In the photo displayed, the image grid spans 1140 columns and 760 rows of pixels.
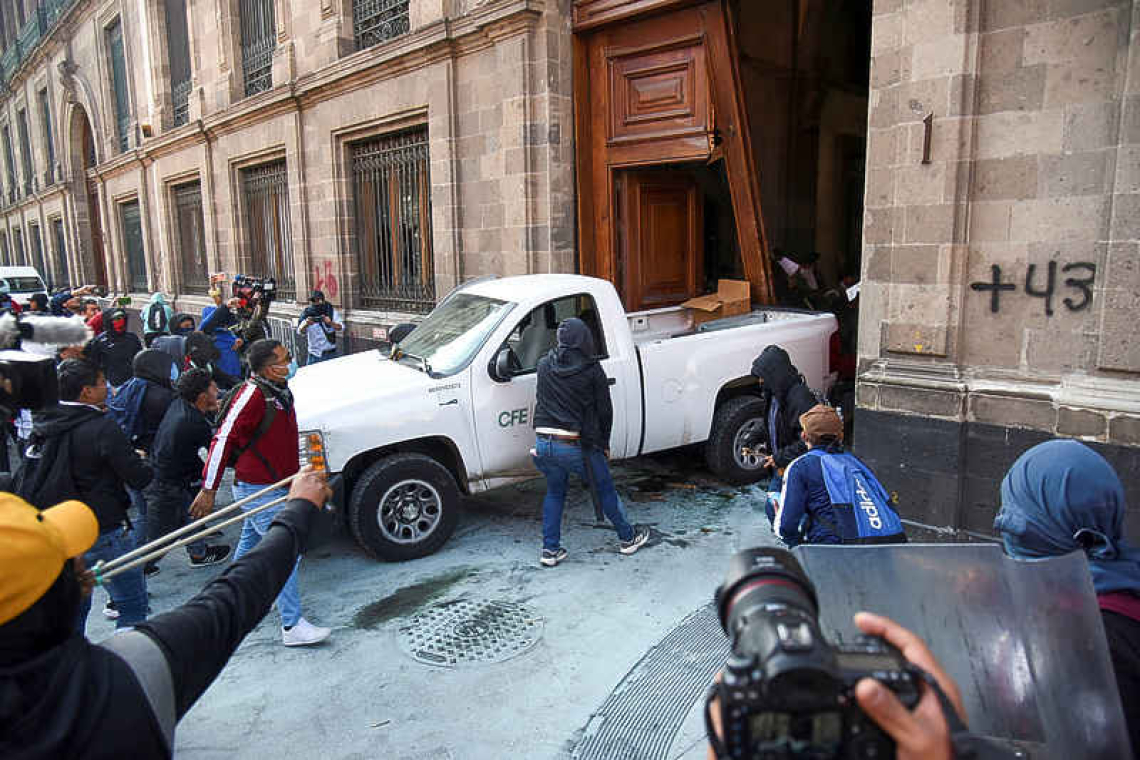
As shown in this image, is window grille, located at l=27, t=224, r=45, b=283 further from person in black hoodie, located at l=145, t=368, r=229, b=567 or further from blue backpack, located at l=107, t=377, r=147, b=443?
person in black hoodie, located at l=145, t=368, r=229, b=567

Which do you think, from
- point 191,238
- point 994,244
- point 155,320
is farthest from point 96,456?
point 191,238

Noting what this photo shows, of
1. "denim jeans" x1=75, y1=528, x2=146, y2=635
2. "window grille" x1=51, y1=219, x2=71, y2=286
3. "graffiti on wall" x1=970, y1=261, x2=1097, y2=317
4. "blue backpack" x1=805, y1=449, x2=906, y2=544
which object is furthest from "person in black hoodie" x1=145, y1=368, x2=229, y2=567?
"window grille" x1=51, y1=219, x2=71, y2=286

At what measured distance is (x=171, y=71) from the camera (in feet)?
60.7

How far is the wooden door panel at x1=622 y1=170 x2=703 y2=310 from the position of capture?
32.0ft

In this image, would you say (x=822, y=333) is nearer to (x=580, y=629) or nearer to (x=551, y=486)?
(x=551, y=486)

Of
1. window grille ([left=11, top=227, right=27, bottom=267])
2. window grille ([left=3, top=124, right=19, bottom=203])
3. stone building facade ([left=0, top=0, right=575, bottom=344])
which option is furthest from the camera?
window grille ([left=11, top=227, right=27, bottom=267])

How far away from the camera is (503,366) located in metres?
5.78

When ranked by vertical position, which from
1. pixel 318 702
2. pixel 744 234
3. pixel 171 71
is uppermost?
pixel 171 71

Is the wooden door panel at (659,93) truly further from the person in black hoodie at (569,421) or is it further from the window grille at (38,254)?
the window grille at (38,254)

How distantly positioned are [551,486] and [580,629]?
3.90 ft

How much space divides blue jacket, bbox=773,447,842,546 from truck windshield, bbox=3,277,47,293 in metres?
26.0

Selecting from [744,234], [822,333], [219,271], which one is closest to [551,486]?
[822,333]

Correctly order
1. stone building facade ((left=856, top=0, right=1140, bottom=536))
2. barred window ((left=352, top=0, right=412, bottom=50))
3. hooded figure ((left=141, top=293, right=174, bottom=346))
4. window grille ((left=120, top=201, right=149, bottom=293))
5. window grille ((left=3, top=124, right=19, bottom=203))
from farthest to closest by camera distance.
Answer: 1. window grille ((left=3, top=124, right=19, bottom=203))
2. window grille ((left=120, top=201, right=149, bottom=293))
3. barred window ((left=352, top=0, right=412, bottom=50))
4. hooded figure ((left=141, top=293, right=174, bottom=346))
5. stone building facade ((left=856, top=0, right=1140, bottom=536))

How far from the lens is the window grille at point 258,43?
1432 centimetres
